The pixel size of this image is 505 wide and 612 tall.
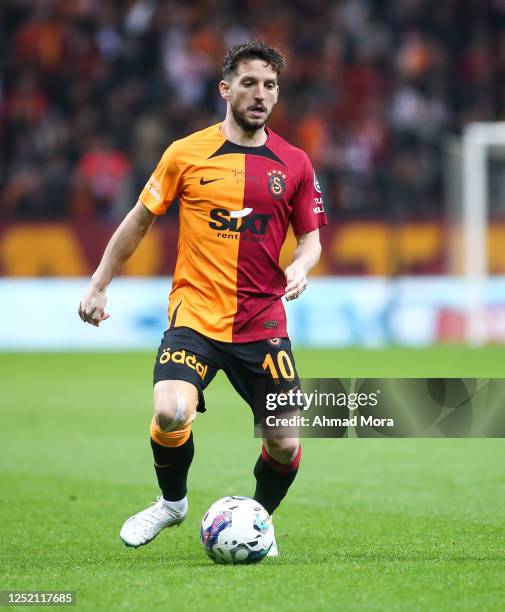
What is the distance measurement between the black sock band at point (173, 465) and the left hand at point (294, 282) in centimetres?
85

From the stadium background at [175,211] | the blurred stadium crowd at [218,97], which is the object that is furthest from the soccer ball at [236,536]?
the blurred stadium crowd at [218,97]

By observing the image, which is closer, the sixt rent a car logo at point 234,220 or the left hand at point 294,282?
the left hand at point 294,282

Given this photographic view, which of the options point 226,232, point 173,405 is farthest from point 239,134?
point 173,405

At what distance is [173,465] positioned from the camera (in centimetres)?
566

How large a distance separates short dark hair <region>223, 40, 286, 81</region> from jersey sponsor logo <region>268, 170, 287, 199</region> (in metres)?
0.45

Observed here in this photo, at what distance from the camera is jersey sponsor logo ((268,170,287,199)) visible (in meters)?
5.67

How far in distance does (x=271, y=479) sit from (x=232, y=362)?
0.61 m

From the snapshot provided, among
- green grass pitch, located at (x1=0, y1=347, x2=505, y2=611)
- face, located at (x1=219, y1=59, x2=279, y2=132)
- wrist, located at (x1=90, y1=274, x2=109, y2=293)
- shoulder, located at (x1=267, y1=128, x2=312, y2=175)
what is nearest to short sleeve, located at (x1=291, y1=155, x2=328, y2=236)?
shoulder, located at (x1=267, y1=128, x2=312, y2=175)

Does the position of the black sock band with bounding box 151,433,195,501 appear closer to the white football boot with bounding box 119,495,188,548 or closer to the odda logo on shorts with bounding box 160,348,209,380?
the white football boot with bounding box 119,495,188,548

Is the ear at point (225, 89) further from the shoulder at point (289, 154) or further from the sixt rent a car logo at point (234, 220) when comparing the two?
the sixt rent a car logo at point (234, 220)

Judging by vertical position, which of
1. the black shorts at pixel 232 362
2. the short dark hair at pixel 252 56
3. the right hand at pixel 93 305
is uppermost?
the short dark hair at pixel 252 56

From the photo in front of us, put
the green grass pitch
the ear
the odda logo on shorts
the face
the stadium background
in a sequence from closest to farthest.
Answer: the green grass pitch
the odda logo on shorts
the face
the ear
the stadium background

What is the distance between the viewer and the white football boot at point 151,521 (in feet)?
18.5

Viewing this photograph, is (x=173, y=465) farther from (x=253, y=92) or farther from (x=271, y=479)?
(x=253, y=92)
